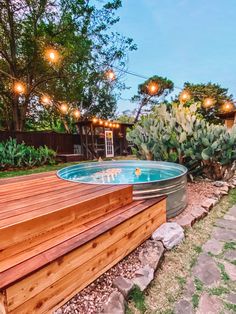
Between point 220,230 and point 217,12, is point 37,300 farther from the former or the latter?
point 217,12

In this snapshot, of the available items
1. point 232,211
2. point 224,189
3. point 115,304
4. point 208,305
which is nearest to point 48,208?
point 115,304

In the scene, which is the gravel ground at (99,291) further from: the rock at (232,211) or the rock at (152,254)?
the rock at (232,211)

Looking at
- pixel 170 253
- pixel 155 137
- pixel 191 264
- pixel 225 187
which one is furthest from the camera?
pixel 155 137

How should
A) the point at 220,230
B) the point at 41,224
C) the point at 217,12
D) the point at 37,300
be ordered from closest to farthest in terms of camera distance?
1. the point at 37,300
2. the point at 41,224
3. the point at 220,230
4. the point at 217,12

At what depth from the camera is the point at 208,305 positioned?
5.42 feet

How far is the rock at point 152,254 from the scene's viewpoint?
2062 mm

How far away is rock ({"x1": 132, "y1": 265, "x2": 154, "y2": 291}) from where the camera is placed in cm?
178

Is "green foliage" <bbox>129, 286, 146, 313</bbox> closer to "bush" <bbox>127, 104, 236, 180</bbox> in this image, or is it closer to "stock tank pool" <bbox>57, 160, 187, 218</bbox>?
"stock tank pool" <bbox>57, 160, 187, 218</bbox>

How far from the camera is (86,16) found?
10.1 meters

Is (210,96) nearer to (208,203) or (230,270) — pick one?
(208,203)

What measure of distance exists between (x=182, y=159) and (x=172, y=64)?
39.7 m

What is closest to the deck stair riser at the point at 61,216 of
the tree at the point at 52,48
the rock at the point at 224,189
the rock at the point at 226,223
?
the rock at the point at 226,223

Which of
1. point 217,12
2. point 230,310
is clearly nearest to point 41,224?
point 230,310

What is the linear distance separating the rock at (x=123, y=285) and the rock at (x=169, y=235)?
756 millimetres
